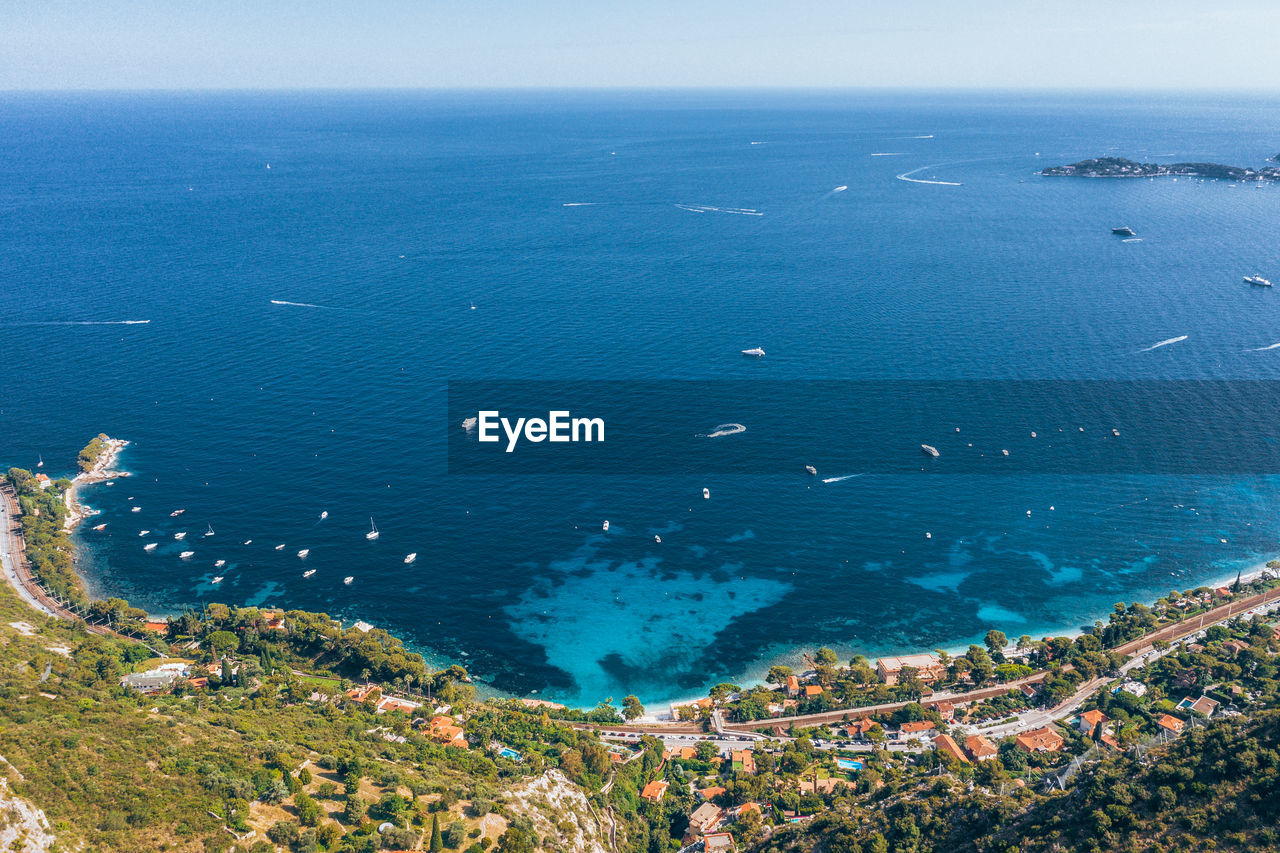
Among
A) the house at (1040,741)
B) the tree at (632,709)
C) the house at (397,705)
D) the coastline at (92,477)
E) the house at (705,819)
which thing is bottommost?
the house at (705,819)

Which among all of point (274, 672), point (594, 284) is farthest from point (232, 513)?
point (594, 284)

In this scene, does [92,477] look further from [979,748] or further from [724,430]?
[979,748]

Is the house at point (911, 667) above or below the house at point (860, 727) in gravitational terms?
above

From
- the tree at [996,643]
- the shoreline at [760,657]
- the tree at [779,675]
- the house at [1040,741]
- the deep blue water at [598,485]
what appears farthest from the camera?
the deep blue water at [598,485]

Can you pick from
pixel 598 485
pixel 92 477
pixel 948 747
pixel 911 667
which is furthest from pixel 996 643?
pixel 92 477

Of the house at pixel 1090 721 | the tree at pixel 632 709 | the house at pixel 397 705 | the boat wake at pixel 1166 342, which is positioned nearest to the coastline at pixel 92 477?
the house at pixel 397 705

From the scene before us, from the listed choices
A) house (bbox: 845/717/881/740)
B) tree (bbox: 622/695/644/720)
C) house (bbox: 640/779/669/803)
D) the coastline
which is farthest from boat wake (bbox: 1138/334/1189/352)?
the coastline

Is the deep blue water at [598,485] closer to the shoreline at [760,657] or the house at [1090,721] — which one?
the shoreline at [760,657]

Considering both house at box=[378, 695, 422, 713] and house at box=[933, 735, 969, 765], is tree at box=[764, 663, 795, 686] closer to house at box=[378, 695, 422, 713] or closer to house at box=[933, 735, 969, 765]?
house at box=[933, 735, 969, 765]
